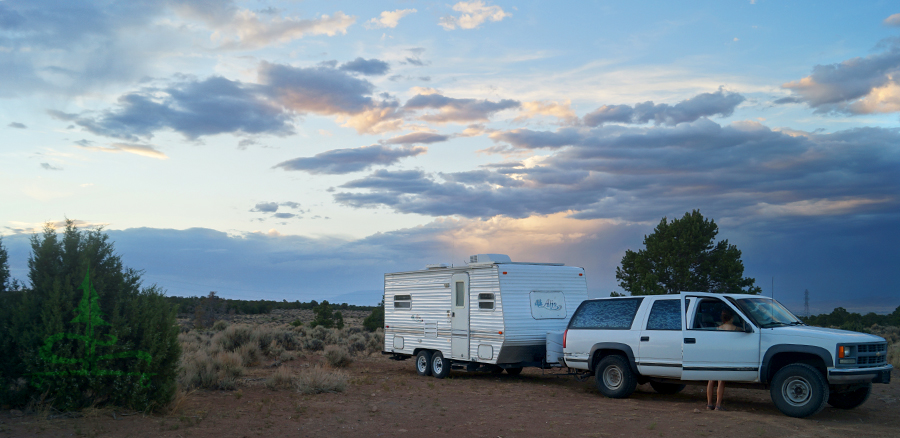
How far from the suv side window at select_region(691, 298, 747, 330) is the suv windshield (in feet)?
1.16

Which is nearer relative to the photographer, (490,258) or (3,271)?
(3,271)

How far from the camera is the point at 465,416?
10.1 meters

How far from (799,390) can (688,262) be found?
60.4 feet

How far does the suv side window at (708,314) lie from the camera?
10734 millimetres

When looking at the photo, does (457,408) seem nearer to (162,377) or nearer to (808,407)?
(162,377)

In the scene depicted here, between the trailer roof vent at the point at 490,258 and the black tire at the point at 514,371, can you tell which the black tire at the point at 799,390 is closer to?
the trailer roof vent at the point at 490,258

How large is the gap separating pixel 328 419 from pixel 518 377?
24.8ft

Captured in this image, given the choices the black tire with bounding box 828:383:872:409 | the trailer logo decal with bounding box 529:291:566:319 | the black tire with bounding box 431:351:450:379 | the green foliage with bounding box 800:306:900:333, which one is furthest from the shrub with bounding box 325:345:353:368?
the green foliage with bounding box 800:306:900:333

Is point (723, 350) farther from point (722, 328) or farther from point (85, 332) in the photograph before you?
point (85, 332)

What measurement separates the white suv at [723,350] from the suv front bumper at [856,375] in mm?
15

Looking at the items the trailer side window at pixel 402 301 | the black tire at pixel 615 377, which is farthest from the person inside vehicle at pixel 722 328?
the trailer side window at pixel 402 301

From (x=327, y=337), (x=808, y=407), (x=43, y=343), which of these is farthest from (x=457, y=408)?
(x=327, y=337)

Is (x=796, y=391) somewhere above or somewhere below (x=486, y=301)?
below

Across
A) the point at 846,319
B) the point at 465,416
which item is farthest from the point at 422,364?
the point at 846,319
